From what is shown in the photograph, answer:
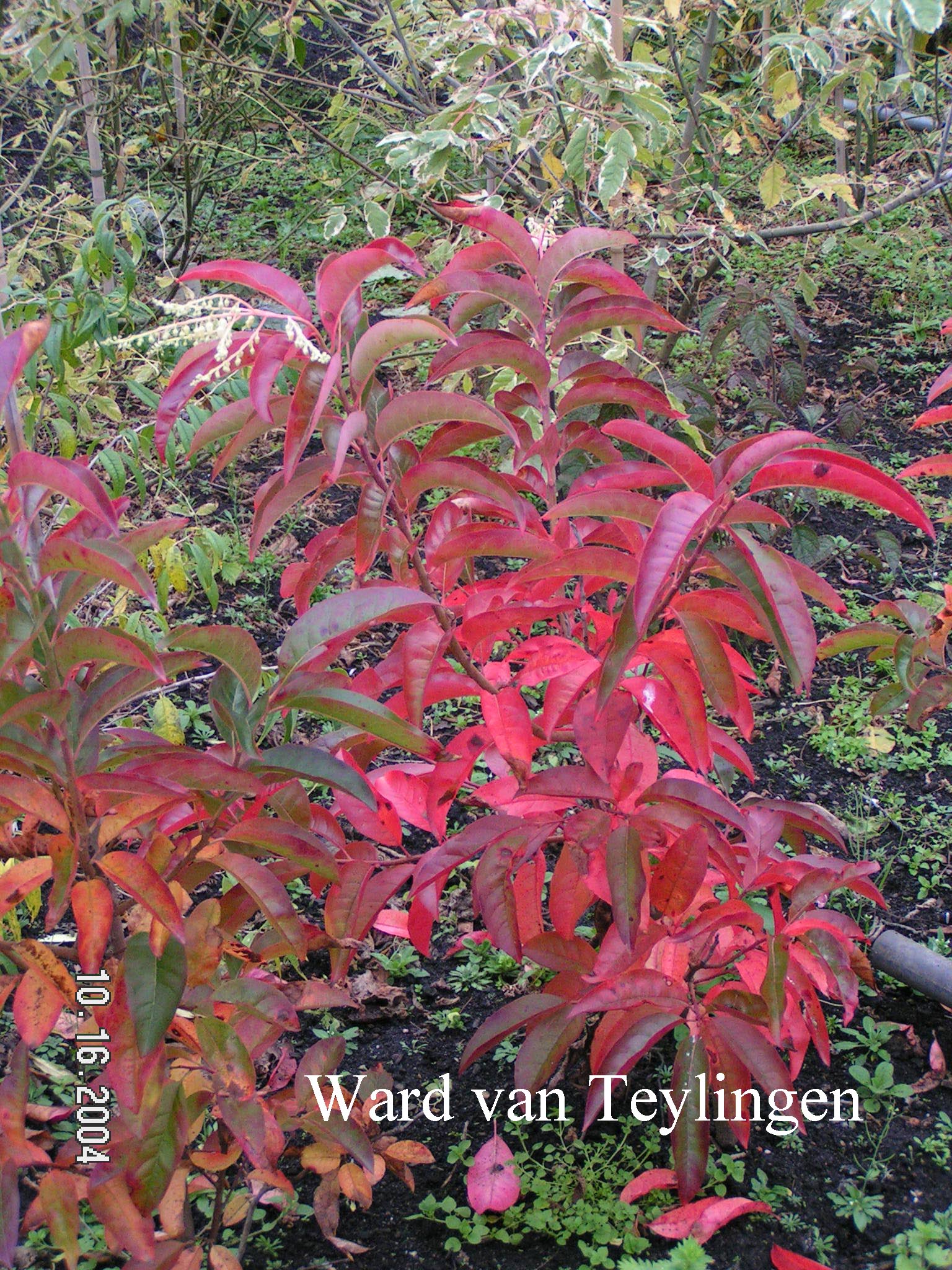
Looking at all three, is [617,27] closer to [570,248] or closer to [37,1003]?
[570,248]

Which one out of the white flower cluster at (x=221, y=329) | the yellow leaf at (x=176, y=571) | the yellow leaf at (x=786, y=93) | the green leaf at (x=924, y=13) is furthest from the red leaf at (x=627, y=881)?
the yellow leaf at (x=786, y=93)

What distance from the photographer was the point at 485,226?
127 cm

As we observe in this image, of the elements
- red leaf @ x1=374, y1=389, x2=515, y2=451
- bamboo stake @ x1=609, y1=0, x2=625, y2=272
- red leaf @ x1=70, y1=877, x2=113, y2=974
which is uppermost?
bamboo stake @ x1=609, y1=0, x2=625, y2=272

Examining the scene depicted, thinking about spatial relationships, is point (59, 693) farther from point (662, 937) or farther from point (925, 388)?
point (925, 388)

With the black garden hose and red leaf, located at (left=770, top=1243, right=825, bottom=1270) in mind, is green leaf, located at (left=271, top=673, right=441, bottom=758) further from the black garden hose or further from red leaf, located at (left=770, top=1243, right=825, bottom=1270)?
the black garden hose

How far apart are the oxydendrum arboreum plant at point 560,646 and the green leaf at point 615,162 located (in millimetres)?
737

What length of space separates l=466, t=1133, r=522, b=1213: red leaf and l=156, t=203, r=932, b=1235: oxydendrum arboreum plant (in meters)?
0.23

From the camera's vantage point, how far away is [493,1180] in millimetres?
1435

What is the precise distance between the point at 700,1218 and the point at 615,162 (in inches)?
70.0

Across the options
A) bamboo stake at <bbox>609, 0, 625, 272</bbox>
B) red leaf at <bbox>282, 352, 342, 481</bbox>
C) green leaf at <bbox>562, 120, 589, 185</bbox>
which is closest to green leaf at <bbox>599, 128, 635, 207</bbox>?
green leaf at <bbox>562, 120, 589, 185</bbox>

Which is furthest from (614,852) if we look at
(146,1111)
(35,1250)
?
(35,1250)

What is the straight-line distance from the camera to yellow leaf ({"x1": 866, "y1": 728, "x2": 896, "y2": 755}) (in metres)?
2.43

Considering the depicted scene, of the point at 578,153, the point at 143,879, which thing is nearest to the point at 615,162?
the point at 578,153

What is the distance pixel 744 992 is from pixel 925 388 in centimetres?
297
